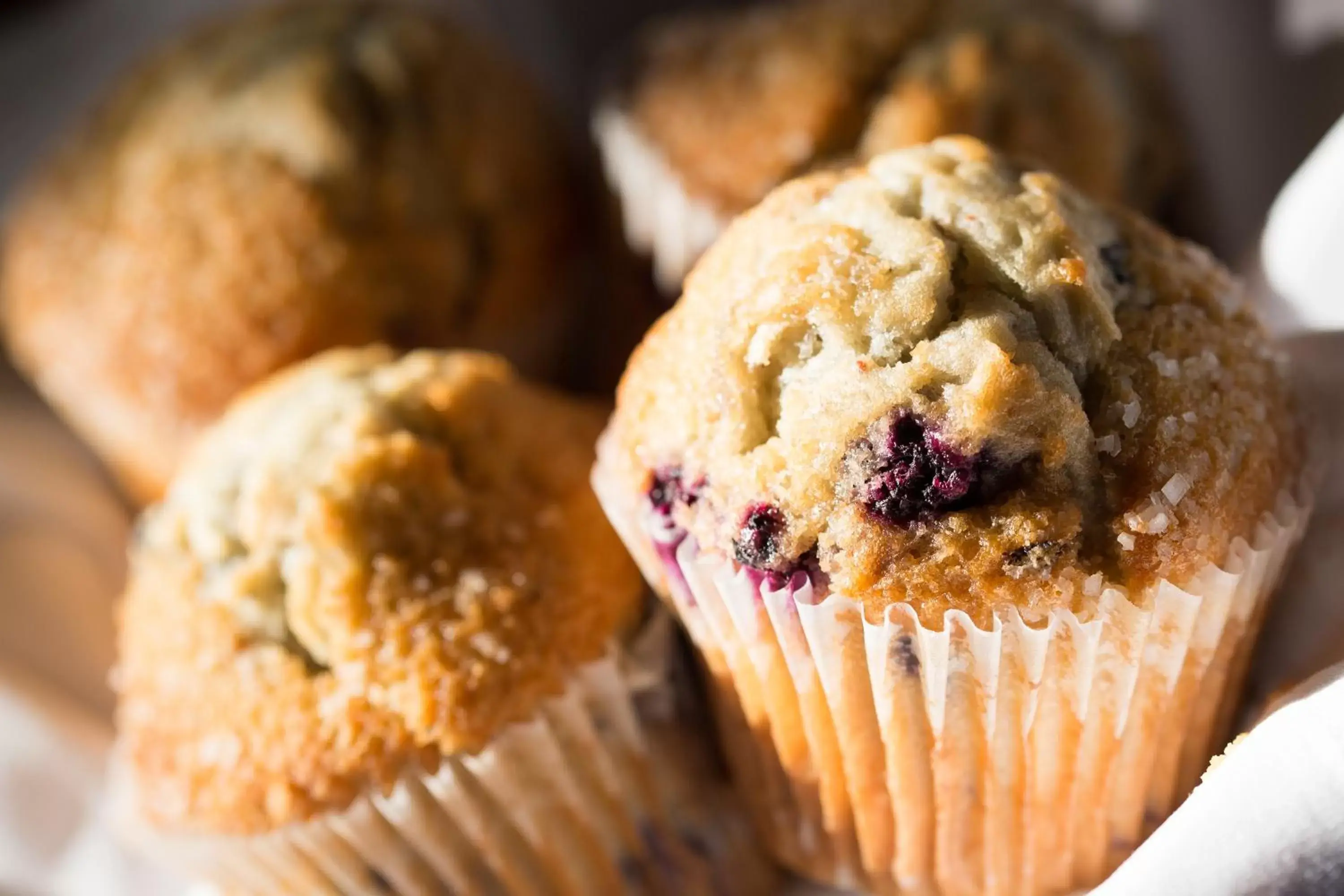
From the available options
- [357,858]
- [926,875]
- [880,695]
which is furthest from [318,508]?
[926,875]

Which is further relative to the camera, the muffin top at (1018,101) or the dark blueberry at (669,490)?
the muffin top at (1018,101)

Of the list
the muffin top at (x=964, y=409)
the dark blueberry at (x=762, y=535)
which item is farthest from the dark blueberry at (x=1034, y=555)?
the dark blueberry at (x=762, y=535)

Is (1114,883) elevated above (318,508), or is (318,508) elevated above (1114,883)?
(318,508)

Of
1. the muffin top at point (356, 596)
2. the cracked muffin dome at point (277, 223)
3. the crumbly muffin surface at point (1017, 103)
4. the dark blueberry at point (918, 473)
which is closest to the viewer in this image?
the dark blueberry at point (918, 473)

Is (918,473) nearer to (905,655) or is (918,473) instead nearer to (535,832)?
(905,655)

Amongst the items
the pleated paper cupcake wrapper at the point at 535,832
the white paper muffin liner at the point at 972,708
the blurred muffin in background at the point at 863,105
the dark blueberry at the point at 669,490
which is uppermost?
the blurred muffin in background at the point at 863,105

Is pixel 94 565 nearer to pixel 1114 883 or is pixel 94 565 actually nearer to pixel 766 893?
pixel 766 893

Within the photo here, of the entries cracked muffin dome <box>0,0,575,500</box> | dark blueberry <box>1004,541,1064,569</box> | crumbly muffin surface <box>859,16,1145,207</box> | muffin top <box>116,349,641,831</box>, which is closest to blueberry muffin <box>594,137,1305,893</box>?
dark blueberry <box>1004,541,1064,569</box>

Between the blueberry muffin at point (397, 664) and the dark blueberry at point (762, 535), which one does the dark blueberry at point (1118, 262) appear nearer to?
the dark blueberry at point (762, 535)
